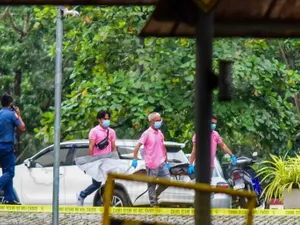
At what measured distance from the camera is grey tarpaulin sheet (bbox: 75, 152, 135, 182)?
21031 millimetres

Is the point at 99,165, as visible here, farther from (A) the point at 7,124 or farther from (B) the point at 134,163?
(A) the point at 7,124

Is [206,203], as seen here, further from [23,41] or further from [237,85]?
[23,41]

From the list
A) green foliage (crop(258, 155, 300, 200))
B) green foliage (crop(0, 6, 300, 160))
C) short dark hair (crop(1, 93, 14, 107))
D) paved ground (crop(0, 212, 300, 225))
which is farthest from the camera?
green foliage (crop(0, 6, 300, 160))

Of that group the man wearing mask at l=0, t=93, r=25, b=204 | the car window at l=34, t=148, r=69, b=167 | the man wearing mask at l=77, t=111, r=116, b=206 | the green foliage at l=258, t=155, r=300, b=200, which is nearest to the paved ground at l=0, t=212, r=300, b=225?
the man wearing mask at l=0, t=93, r=25, b=204

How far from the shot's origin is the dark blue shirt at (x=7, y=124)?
1983 cm

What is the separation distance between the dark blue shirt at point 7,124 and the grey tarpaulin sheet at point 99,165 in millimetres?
1582

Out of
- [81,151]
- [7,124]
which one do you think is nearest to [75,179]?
[81,151]

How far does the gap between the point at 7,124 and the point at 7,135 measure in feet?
0.85

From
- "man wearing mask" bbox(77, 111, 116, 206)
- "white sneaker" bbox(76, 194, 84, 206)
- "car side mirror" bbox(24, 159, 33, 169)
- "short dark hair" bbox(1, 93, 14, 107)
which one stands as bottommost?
"white sneaker" bbox(76, 194, 84, 206)

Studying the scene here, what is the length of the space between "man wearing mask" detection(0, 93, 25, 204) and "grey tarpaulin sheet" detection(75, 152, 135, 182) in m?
1.30

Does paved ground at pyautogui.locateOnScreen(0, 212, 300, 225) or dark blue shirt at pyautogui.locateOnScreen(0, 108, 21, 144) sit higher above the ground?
dark blue shirt at pyautogui.locateOnScreen(0, 108, 21, 144)

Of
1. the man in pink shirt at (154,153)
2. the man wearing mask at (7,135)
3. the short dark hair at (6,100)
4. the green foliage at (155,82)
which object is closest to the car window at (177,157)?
the man in pink shirt at (154,153)

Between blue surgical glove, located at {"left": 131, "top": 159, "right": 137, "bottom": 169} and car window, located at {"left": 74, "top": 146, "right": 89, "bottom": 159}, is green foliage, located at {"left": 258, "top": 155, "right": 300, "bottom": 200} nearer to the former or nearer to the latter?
blue surgical glove, located at {"left": 131, "top": 159, "right": 137, "bottom": 169}

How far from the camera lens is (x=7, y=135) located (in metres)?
20.1
